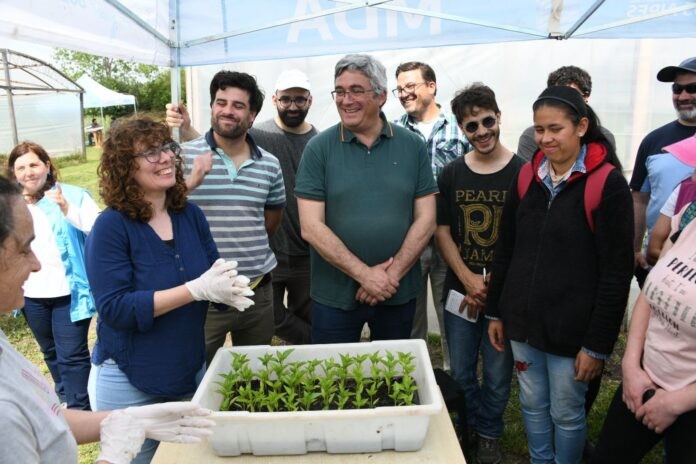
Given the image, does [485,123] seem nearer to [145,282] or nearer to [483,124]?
[483,124]

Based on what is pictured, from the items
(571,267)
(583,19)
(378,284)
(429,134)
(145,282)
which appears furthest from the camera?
(429,134)

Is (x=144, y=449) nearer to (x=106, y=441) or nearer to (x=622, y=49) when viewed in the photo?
(x=106, y=441)

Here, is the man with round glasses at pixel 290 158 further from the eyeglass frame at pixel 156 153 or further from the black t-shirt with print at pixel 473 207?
the eyeglass frame at pixel 156 153

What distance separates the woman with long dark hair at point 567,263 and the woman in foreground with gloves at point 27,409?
4.47 feet

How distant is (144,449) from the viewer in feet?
6.40

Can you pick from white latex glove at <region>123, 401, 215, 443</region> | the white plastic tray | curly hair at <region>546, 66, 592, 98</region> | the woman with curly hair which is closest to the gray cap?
curly hair at <region>546, 66, 592, 98</region>

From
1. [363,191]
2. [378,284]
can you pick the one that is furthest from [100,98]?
[378,284]

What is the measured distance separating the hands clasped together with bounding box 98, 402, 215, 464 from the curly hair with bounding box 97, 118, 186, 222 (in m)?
0.76

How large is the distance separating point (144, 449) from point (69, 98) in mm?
20205

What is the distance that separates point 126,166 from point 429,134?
2177 millimetres

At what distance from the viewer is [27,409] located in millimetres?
1080

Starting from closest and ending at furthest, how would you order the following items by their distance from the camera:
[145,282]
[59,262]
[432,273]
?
1. [145,282]
2. [59,262]
3. [432,273]

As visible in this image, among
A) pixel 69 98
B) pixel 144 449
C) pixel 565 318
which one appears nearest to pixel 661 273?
pixel 565 318

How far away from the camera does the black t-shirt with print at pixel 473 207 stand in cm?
261
